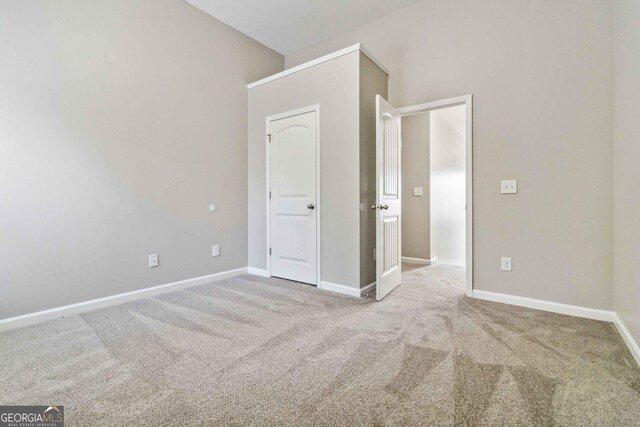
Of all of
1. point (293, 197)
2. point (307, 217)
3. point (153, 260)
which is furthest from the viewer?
point (293, 197)

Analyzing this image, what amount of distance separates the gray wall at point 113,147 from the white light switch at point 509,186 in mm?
2961

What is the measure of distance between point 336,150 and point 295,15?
1.82 m

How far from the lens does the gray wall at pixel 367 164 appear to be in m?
2.91

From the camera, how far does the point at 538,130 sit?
2.51 m

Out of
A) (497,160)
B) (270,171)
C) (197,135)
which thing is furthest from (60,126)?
(497,160)

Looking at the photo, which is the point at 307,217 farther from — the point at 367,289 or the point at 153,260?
the point at 153,260

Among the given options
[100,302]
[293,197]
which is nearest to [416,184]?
[293,197]

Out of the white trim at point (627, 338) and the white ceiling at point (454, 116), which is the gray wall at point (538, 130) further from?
the white ceiling at point (454, 116)

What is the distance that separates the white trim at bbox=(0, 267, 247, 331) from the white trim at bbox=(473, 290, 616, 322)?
2.92 metres

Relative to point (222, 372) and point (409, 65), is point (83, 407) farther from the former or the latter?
point (409, 65)

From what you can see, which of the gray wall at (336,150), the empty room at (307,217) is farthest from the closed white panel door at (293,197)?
the gray wall at (336,150)

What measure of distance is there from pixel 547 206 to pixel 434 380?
6.36 ft

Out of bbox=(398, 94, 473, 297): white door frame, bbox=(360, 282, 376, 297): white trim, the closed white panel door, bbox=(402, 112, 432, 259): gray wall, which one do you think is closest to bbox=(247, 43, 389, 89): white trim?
the closed white panel door

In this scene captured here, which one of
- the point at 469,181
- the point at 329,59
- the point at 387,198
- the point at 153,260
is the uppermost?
the point at 329,59
